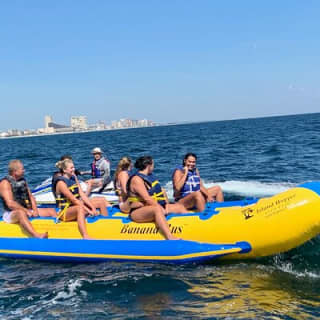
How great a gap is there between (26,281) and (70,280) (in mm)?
609

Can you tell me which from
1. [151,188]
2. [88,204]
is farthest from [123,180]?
[151,188]

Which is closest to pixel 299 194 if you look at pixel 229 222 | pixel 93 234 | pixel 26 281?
pixel 229 222

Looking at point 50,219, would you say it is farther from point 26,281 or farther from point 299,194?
point 299,194

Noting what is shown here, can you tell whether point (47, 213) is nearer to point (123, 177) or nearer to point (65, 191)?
point (65, 191)

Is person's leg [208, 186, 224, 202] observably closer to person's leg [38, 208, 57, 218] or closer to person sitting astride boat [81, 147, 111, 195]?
person's leg [38, 208, 57, 218]

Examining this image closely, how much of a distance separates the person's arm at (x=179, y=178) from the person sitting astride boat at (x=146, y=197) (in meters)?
0.70

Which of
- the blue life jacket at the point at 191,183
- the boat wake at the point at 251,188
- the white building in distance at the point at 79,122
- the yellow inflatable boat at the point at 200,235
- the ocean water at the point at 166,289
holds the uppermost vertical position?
the white building in distance at the point at 79,122

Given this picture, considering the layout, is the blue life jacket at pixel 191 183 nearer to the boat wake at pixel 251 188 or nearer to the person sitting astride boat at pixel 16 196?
the person sitting astride boat at pixel 16 196

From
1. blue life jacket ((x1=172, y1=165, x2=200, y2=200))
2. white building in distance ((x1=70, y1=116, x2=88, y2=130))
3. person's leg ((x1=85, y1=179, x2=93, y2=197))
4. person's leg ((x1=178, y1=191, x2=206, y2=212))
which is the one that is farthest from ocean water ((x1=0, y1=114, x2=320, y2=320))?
white building in distance ((x1=70, y1=116, x2=88, y2=130))

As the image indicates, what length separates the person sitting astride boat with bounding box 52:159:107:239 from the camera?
5938 mm

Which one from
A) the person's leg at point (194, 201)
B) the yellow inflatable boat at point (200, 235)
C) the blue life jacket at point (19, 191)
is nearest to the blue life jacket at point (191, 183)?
the person's leg at point (194, 201)

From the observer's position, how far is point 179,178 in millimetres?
6480

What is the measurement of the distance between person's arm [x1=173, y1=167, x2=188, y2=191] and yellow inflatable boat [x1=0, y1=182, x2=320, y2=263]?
0.68 m

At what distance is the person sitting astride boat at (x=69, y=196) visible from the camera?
5.94 m
